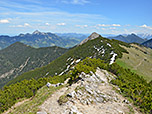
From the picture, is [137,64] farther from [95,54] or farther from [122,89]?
[122,89]

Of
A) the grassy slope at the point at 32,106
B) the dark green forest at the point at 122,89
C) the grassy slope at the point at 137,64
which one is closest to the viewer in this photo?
the grassy slope at the point at 32,106

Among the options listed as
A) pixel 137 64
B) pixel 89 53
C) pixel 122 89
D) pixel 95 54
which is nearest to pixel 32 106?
pixel 122 89

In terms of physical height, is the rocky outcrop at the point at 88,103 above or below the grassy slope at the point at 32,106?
above

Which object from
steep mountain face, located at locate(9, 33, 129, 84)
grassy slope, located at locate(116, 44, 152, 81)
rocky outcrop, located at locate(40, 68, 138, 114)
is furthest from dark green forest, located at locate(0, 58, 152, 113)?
steep mountain face, located at locate(9, 33, 129, 84)

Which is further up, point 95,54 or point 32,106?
point 95,54

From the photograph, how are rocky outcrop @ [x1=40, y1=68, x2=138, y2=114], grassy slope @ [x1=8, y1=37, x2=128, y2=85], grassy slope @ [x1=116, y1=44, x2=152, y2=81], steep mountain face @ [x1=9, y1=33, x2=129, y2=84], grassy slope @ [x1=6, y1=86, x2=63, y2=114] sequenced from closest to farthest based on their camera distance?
rocky outcrop @ [x1=40, y1=68, x2=138, y2=114], grassy slope @ [x1=6, y1=86, x2=63, y2=114], grassy slope @ [x1=116, y1=44, x2=152, y2=81], steep mountain face @ [x1=9, y1=33, x2=129, y2=84], grassy slope @ [x1=8, y1=37, x2=128, y2=85]

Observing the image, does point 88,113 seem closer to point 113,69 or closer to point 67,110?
point 67,110

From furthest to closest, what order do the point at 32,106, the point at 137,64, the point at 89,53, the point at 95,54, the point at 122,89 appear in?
1. the point at 89,53
2. the point at 95,54
3. the point at 137,64
4. the point at 122,89
5. the point at 32,106

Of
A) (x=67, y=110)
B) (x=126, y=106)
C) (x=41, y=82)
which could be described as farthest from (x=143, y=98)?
(x=41, y=82)

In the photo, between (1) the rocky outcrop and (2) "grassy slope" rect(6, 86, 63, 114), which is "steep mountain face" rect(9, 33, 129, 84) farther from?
(2) "grassy slope" rect(6, 86, 63, 114)

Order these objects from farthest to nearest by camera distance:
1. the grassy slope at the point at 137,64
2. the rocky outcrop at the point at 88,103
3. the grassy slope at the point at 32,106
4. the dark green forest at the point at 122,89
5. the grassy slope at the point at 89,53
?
the grassy slope at the point at 89,53 → the grassy slope at the point at 137,64 → the dark green forest at the point at 122,89 → the grassy slope at the point at 32,106 → the rocky outcrop at the point at 88,103

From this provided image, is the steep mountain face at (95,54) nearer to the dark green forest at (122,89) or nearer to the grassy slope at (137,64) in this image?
the grassy slope at (137,64)

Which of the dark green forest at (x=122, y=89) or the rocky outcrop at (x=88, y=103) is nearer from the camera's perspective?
the rocky outcrop at (x=88, y=103)

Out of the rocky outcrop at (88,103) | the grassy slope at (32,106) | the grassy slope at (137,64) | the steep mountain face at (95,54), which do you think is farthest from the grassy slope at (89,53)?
the grassy slope at (32,106)
